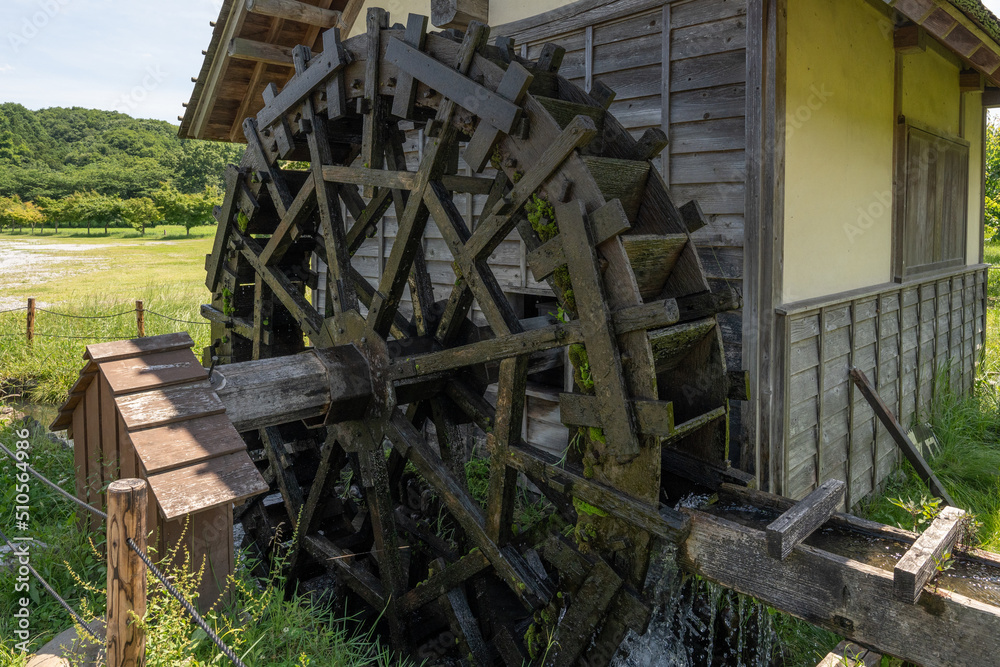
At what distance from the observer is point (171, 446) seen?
2.82m

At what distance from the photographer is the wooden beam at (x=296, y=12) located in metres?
5.35

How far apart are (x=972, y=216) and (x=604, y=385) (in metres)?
7.45

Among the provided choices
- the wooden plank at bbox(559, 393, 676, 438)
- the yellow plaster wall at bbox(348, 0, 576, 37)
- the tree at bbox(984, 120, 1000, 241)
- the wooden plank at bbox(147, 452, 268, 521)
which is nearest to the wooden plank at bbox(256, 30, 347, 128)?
the yellow plaster wall at bbox(348, 0, 576, 37)

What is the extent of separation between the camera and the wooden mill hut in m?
3.88

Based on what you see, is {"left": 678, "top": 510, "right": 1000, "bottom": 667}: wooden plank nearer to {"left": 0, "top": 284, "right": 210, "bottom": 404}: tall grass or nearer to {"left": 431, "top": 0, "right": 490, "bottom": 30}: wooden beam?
{"left": 431, "top": 0, "right": 490, "bottom": 30}: wooden beam

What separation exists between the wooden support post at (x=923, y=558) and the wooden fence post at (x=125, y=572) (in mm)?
2202

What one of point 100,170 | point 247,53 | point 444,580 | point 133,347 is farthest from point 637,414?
point 100,170

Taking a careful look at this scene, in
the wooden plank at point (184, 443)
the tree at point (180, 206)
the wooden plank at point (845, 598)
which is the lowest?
the wooden plank at point (845, 598)

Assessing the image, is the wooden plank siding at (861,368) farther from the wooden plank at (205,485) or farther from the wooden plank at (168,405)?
the wooden plank at (168,405)

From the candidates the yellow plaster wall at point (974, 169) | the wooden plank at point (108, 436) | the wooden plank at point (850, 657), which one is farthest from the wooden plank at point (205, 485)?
the yellow plaster wall at point (974, 169)

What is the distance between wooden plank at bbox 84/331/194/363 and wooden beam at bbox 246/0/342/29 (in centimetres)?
316

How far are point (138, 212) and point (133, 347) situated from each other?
161 ft

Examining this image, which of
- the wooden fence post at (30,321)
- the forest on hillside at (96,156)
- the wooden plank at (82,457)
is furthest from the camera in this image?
the forest on hillside at (96,156)

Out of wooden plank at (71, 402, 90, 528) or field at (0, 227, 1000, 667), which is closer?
field at (0, 227, 1000, 667)
